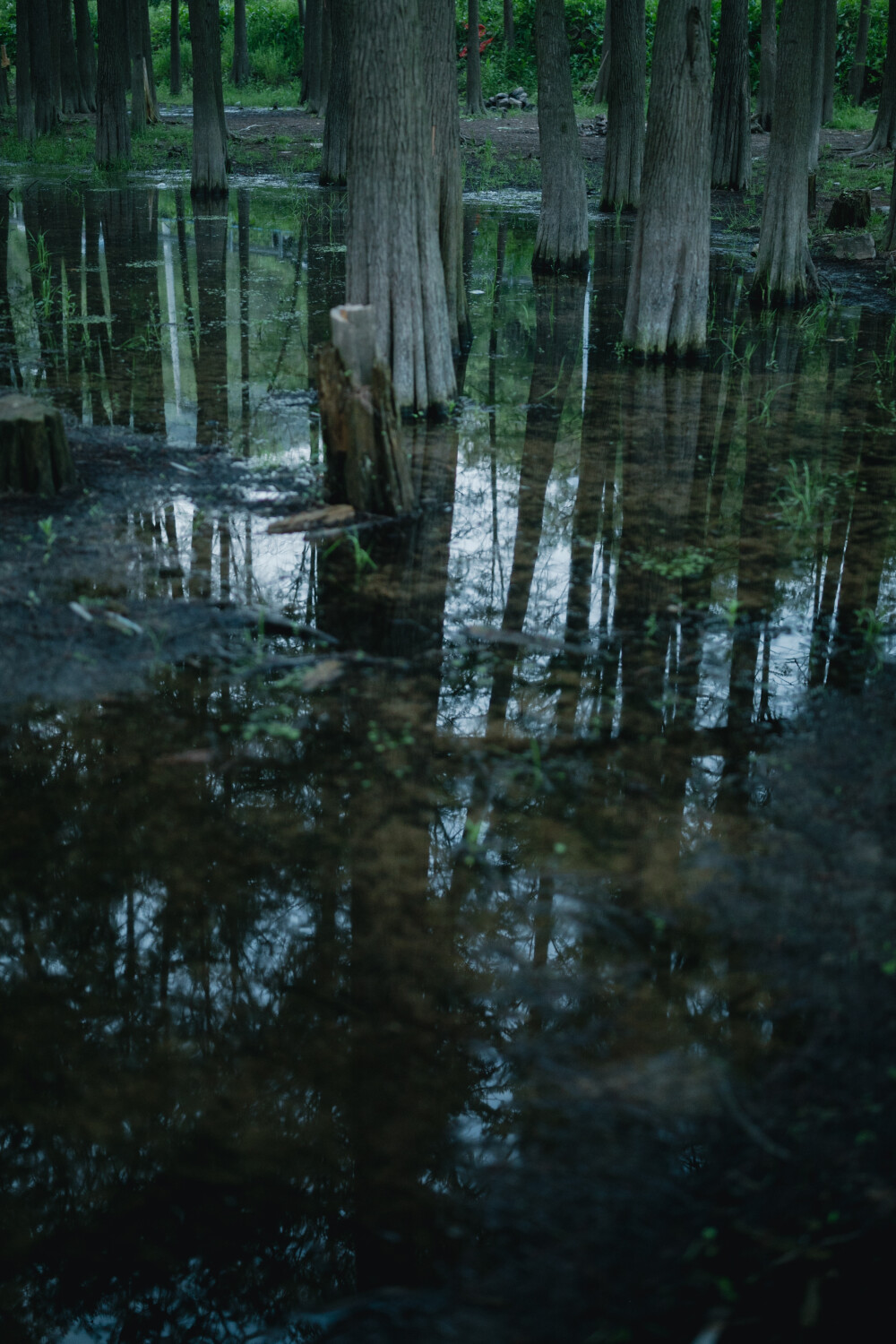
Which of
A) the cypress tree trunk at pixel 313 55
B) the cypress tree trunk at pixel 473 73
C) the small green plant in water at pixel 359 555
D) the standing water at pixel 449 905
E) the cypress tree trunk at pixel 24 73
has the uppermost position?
the cypress tree trunk at pixel 313 55

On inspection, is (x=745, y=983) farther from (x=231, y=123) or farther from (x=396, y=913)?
(x=231, y=123)

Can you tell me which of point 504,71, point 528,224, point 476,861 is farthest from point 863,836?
point 504,71

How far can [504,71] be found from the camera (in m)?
38.3

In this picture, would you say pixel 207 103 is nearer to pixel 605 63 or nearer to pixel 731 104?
pixel 731 104

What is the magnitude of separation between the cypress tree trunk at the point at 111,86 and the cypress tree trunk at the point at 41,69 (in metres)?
2.46

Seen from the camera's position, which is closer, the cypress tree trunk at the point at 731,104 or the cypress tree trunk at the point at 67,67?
the cypress tree trunk at the point at 731,104

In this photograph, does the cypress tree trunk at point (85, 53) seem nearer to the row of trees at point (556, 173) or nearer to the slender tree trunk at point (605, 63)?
the slender tree trunk at point (605, 63)

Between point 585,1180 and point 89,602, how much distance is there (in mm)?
3575

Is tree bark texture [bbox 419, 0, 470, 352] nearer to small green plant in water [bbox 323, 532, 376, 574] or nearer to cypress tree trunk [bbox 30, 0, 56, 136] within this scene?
small green plant in water [bbox 323, 532, 376, 574]

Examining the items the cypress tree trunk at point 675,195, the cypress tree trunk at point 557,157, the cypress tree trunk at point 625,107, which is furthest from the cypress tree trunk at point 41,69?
the cypress tree trunk at point 675,195

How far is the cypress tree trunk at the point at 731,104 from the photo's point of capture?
64.0 feet

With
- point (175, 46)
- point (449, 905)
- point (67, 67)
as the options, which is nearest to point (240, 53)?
point (175, 46)

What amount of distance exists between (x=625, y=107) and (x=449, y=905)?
15.8 m

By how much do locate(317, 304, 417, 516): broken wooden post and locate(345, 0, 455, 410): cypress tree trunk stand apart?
109cm
